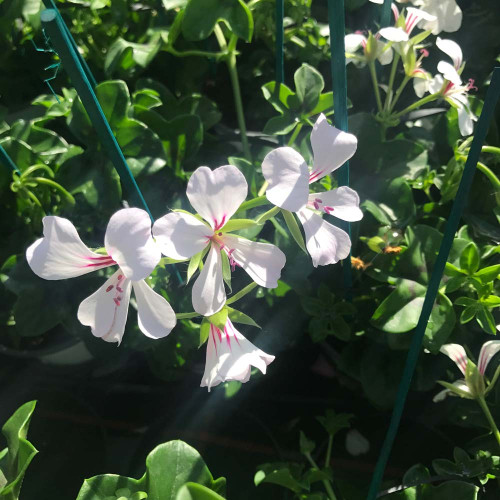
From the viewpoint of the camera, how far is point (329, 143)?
1.53ft

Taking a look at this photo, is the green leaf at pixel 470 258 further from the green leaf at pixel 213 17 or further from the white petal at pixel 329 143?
the green leaf at pixel 213 17

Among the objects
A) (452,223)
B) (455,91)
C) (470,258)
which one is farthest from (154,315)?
(455,91)

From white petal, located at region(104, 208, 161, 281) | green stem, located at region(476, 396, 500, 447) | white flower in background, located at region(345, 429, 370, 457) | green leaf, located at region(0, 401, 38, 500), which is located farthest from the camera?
white flower in background, located at region(345, 429, 370, 457)

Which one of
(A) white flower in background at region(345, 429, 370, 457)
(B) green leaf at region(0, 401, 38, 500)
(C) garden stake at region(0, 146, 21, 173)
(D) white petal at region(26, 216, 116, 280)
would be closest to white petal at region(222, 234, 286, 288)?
(D) white petal at region(26, 216, 116, 280)

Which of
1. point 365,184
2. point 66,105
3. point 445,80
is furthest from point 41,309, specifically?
point 445,80

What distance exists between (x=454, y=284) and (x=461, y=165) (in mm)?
155

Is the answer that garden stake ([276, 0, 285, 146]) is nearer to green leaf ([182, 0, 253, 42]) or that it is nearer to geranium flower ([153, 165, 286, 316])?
green leaf ([182, 0, 253, 42])

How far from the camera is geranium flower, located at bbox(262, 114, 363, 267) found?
1.37ft

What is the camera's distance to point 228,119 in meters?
0.94

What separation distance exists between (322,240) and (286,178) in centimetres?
9

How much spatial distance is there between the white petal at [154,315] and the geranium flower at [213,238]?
27 mm

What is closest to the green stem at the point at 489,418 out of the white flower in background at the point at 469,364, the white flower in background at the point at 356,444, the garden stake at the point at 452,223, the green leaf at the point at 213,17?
the white flower in background at the point at 469,364

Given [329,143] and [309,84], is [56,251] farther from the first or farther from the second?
[309,84]

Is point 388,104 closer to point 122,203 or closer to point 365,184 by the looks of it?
point 365,184
